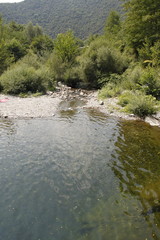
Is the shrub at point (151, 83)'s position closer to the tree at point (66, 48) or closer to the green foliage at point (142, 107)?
the green foliage at point (142, 107)

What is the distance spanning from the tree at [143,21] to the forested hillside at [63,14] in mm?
131023

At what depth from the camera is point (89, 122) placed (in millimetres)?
11250

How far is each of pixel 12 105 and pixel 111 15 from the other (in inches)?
1956

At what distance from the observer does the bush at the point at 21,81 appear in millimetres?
19609

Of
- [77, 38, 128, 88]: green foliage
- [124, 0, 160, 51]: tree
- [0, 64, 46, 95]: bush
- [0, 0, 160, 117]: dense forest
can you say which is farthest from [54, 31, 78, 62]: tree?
[0, 64, 46, 95]: bush

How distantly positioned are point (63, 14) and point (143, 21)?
578 feet

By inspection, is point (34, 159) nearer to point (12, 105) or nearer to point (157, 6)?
point (12, 105)

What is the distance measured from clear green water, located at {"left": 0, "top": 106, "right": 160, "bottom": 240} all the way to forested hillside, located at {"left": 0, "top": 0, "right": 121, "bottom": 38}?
504 ft

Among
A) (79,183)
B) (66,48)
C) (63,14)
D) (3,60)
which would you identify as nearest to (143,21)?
(66,48)

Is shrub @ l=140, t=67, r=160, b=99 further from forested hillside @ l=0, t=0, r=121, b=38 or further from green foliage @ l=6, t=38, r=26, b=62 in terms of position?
forested hillside @ l=0, t=0, r=121, b=38

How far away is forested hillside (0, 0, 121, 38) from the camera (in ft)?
507

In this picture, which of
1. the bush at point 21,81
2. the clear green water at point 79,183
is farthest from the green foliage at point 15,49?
the clear green water at point 79,183

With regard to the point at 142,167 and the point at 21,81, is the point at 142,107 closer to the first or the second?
the point at 142,167

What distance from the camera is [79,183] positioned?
18.5ft
